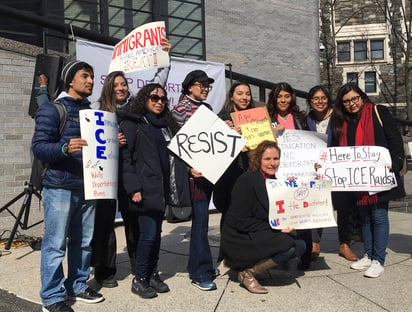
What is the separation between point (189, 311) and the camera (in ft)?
11.5

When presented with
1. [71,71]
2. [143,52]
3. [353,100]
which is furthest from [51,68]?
[353,100]

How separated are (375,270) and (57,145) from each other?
313 centimetres

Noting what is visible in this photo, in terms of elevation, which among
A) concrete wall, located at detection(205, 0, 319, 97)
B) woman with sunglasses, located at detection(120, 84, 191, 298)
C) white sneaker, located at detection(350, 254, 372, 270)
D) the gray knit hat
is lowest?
white sneaker, located at detection(350, 254, 372, 270)

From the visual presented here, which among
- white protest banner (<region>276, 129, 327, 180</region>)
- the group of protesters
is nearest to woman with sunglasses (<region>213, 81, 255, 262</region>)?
the group of protesters

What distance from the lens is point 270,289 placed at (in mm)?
4000

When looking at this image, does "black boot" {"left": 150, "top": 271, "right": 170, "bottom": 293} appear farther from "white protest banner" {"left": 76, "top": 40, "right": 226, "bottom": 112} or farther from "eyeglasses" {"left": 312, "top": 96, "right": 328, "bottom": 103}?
"white protest banner" {"left": 76, "top": 40, "right": 226, "bottom": 112}

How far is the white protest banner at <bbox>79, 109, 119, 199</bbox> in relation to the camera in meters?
3.36

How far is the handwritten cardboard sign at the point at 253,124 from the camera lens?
4281 mm

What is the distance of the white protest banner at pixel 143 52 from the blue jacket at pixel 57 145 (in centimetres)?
144

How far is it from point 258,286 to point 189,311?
2.32ft

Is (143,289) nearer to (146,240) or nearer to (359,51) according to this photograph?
(146,240)

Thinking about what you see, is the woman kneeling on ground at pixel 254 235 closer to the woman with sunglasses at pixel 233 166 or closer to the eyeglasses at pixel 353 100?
the woman with sunglasses at pixel 233 166

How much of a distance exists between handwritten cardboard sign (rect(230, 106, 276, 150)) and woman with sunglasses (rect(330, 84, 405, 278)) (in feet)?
2.69

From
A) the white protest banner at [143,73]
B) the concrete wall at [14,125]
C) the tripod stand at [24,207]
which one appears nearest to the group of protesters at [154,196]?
the tripod stand at [24,207]
